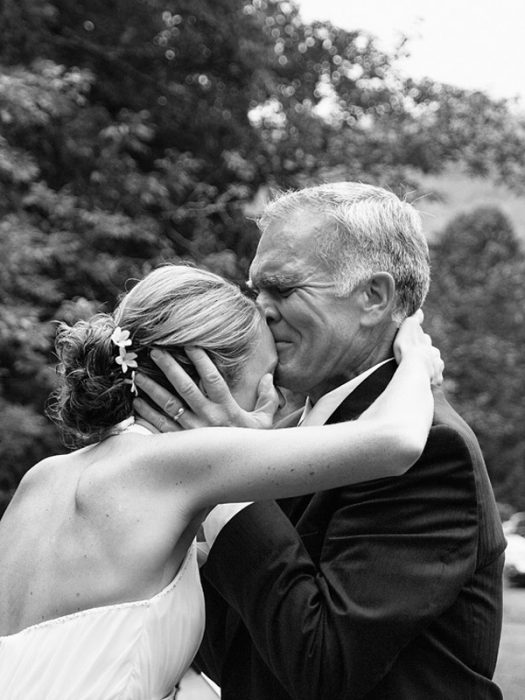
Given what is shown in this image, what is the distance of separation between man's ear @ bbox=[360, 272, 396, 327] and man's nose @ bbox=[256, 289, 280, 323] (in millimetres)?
282

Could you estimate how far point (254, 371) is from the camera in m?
3.25

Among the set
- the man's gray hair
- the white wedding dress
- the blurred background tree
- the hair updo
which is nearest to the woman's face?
the hair updo

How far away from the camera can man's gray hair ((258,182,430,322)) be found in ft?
11.1

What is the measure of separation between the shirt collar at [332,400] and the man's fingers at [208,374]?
1.23 feet

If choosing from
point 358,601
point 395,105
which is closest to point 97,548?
point 358,601

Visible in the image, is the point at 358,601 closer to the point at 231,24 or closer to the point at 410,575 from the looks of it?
the point at 410,575

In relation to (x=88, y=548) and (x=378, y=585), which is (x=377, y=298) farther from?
(x=88, y=548)

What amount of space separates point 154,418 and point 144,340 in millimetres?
224

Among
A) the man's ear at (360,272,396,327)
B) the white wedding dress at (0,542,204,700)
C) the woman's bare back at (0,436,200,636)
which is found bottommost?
the white wedding dress at (0,542,204,700)

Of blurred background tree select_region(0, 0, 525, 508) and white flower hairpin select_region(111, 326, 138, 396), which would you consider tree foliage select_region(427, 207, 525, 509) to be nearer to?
blurred background tree select_region(0, 0, 525, 508)

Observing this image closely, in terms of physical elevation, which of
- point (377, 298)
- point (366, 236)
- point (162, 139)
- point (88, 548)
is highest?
point (366, 236)

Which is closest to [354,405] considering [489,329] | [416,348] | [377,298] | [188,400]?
[416,348]

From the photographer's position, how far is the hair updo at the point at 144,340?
301 cm

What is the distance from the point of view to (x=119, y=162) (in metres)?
12.2
